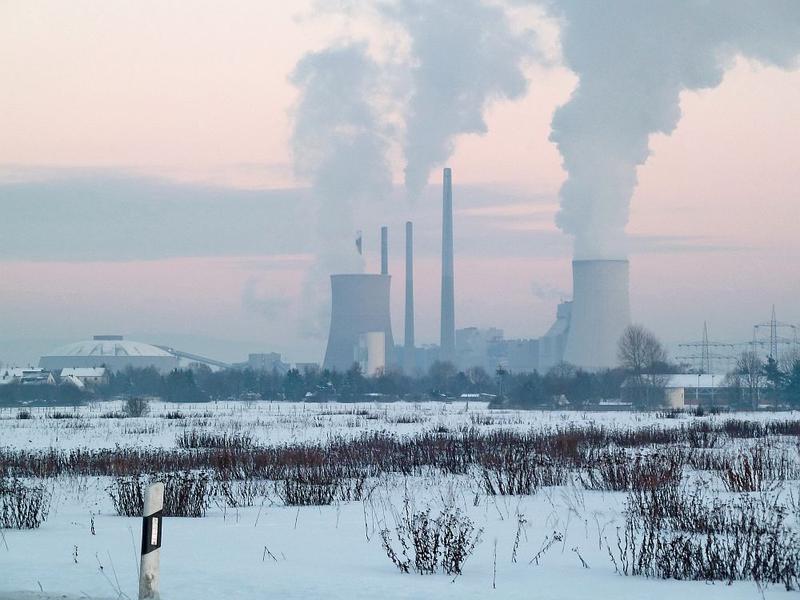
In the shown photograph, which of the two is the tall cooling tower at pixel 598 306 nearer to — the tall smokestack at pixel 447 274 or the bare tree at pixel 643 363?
the bare tree at pixel 643 363

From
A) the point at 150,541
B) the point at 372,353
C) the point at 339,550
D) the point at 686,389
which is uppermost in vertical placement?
the point at 372,353

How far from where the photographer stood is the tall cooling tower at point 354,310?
68375 mm

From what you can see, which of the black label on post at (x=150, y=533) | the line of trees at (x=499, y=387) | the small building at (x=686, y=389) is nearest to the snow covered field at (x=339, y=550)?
the black label on post at (x=150, y=533)

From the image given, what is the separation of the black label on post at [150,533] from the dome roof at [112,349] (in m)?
124

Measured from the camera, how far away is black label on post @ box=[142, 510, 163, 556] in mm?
4277

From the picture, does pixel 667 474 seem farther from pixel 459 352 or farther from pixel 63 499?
pixel 459 352

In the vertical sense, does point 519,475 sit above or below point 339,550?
above

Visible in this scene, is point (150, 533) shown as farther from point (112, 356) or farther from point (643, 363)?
point (112, 356)

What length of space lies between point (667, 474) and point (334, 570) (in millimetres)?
4023

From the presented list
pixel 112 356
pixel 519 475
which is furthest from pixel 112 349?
pixel 519 475

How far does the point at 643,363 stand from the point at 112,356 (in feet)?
254

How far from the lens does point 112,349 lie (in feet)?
413

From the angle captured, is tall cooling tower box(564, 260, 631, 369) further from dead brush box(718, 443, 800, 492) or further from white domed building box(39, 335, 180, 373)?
white domed building box(39, 335, 180, 373)

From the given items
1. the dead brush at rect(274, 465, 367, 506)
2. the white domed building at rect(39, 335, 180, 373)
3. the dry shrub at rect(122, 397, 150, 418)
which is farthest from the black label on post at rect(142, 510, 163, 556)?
the white domed building at rect(39, 335, 180, 373)
